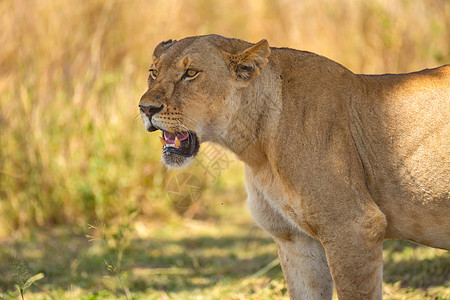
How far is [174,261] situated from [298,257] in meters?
2.35

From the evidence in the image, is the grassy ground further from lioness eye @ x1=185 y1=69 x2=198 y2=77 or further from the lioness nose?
lioness eye @ x1=185 y1=69 x2=198 y2=77

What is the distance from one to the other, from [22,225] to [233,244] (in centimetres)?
199

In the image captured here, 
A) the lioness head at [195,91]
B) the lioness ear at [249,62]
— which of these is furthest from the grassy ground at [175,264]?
the lioness ear at [249,62]

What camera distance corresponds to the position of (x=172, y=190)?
7.05 m

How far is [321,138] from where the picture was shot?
10.1 ft

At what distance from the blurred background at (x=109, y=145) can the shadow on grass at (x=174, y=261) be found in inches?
0.7

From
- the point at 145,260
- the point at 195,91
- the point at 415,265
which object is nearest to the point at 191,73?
the point at 195,91

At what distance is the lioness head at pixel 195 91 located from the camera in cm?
310

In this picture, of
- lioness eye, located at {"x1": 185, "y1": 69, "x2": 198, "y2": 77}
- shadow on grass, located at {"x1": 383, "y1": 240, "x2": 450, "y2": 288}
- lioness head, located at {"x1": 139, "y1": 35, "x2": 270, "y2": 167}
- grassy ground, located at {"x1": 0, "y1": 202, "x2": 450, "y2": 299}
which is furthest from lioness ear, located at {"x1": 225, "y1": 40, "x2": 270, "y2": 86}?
shadow on grass, located at {"x1": 383, "y1": 240, "x2": 450, "y2": 288}

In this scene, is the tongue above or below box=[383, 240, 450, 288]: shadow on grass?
above

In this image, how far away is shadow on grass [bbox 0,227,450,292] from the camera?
4715 mm

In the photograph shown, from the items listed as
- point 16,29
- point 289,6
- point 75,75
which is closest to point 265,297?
point 75,75

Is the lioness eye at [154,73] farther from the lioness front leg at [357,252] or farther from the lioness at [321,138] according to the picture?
the lioness front leg at [357,252]

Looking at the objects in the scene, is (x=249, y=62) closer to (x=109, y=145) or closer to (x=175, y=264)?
(x=175, y=264)
